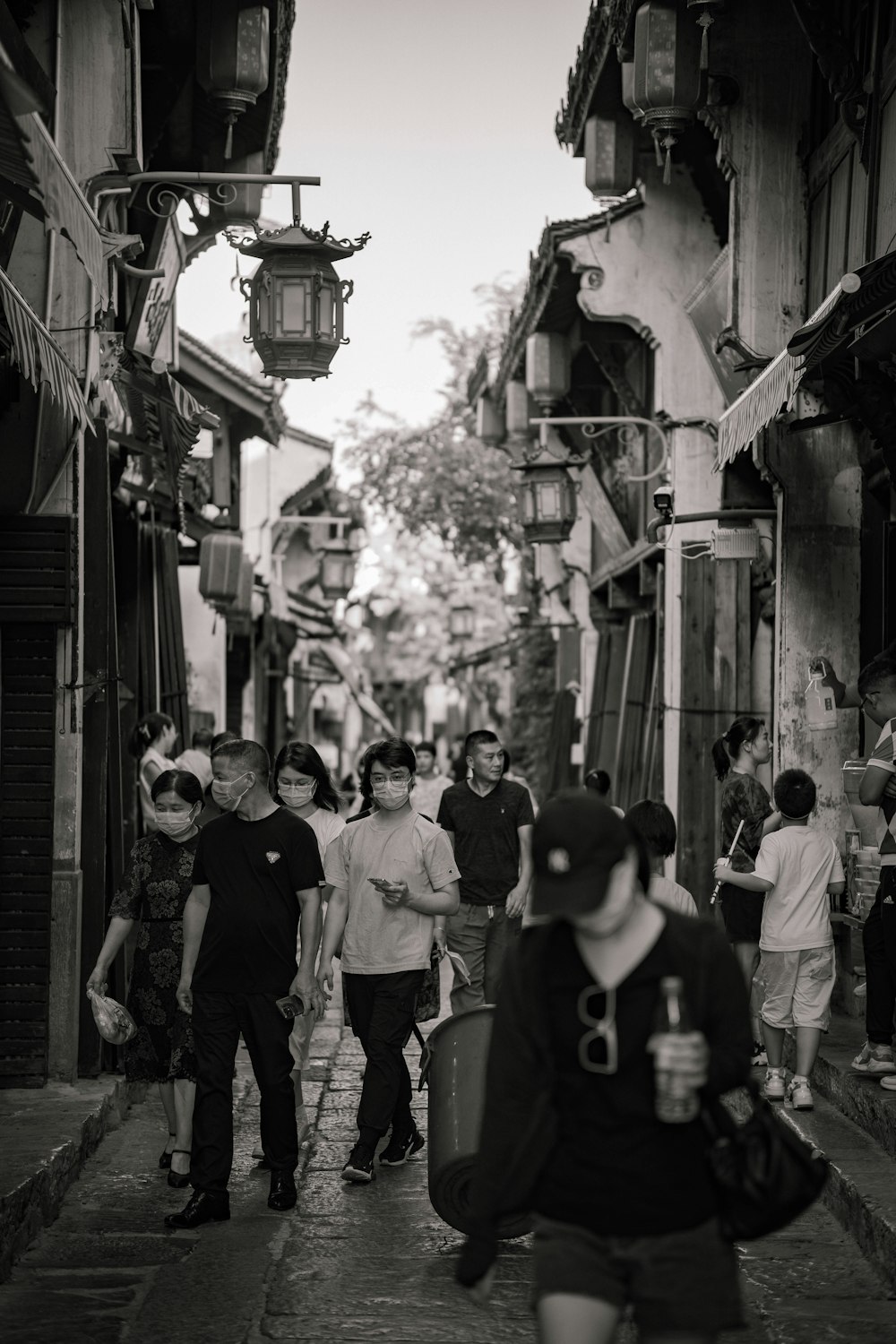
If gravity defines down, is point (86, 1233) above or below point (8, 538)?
below

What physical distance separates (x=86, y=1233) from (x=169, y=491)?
8.20 metres

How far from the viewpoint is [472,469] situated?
32438 millimetres

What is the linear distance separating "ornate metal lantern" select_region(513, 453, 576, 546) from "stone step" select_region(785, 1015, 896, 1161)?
8384 mm

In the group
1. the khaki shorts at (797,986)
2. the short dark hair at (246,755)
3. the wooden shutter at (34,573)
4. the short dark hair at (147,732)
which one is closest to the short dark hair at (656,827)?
the short dark hair at (246,755)

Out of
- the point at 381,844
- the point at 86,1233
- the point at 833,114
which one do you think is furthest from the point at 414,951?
the point at 833,114

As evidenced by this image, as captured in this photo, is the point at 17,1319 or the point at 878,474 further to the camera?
the point at 878,474

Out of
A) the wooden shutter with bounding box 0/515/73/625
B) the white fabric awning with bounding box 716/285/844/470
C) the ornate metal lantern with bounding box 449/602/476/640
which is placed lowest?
the wooden shutter with bounding box 0/515/73/625

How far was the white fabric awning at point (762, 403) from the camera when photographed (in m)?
8.29

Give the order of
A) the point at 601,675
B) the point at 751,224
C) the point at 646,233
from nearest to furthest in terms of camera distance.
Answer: the point at 751,224
the point at 646,233
the point at 601,675

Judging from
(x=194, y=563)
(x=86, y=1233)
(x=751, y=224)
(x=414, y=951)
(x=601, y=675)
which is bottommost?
(x=86, y=1233)

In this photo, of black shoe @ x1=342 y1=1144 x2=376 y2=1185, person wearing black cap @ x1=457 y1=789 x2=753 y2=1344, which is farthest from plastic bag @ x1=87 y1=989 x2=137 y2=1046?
person wearing black cap @ x1=457 y1=789 x2=753 y2=1344

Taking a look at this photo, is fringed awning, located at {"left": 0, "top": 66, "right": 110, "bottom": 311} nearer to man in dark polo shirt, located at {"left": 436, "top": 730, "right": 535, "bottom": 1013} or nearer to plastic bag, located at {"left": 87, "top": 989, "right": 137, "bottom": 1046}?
plastic bag, located at {"left": 87, "top": 989, "right": 137, "bottom": 1046}

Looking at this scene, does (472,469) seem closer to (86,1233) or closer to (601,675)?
(601,675)

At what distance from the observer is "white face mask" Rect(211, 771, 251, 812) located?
22.8 ft
